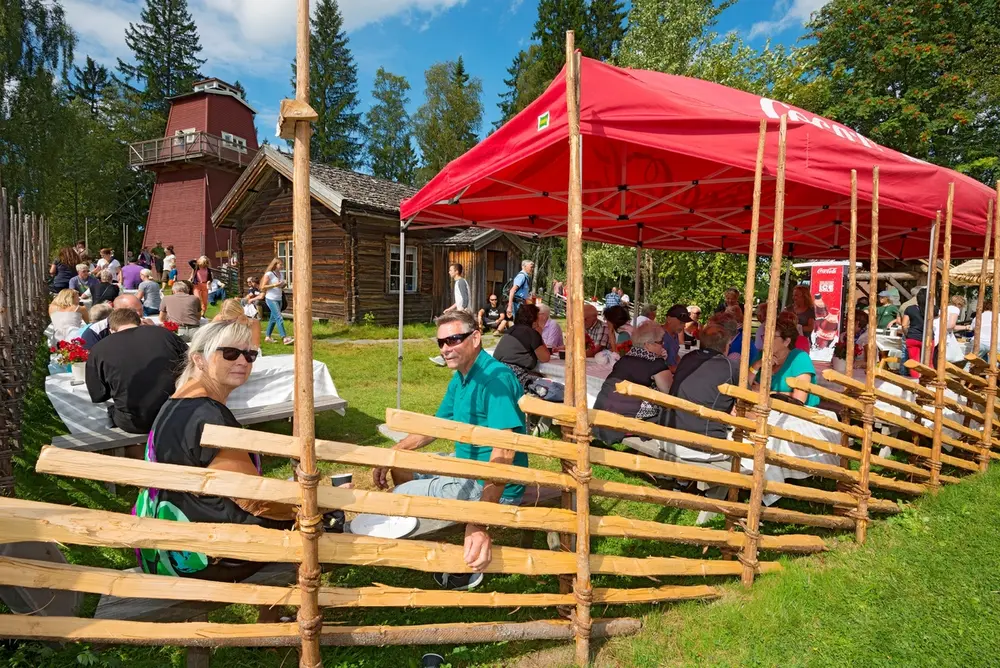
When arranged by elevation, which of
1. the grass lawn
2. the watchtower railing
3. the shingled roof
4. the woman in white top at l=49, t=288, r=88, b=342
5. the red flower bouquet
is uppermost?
the watchtower railing

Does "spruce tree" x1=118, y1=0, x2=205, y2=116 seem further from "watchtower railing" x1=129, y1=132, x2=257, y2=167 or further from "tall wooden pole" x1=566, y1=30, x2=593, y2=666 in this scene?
"tall wooden pole" x1=566, y1=30, x2=593, y2=666

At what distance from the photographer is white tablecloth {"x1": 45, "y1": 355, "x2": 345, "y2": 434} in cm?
418

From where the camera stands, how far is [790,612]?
2672 millimetres

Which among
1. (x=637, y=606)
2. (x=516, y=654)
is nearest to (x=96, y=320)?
(x=516, y=654)

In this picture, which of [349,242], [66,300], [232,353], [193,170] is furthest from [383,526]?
[193,170]

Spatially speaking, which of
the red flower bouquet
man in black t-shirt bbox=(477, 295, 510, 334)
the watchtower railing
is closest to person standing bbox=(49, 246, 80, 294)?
the red flower bouquet

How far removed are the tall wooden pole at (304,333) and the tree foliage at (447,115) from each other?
116 ft

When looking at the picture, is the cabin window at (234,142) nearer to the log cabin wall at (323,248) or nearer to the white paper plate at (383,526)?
the log cabin wall at (323,248)

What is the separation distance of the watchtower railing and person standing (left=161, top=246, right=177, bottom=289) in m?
7.73

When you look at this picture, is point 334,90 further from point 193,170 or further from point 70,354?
point 70,354

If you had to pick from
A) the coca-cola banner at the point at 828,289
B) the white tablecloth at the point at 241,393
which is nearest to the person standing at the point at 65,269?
the white tablecloth at the point at 241,393

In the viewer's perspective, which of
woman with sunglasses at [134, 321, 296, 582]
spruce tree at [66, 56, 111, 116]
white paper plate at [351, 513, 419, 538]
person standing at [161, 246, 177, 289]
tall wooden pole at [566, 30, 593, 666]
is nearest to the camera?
woman with sunglasses at [134, 321, 296, 582]

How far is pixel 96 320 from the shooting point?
5750 mm

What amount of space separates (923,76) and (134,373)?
29107 mm
